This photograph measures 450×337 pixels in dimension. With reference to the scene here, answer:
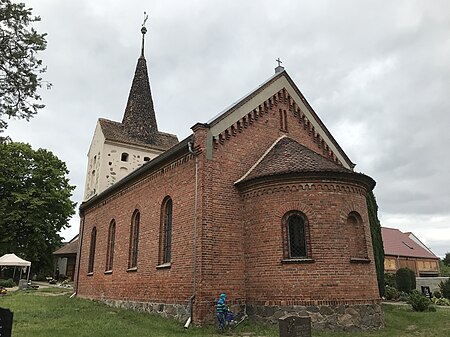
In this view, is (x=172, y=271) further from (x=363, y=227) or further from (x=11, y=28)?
(x=11, y=28)

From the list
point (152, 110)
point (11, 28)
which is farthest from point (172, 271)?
point (152, 110)

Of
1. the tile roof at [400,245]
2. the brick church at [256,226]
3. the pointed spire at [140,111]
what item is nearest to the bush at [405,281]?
the tile roof at [400,245]

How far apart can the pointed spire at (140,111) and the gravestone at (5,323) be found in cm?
2155

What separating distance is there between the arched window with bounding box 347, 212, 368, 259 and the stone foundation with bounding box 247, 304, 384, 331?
1.70m

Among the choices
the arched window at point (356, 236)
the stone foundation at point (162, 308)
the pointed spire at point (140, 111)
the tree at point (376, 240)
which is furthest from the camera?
the pointed spire at point (140, 111)

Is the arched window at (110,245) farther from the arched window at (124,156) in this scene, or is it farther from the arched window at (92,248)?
the arched window at (124,156)

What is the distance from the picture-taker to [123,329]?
37.8ft

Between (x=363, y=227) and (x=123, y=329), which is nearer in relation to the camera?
(x=123, y=329)

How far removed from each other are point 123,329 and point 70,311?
5584 mm

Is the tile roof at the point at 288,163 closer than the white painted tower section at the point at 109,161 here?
Yes

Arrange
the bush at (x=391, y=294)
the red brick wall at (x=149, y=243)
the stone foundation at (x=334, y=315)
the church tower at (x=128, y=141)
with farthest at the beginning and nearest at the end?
the bush at (x=391, y=294) → the church tower at (x=128, y=141) → the red brick wall at (x=149, y=243) → the stone foundation at (x=334, y=315)

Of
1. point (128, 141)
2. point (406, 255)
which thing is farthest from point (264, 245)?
point (406, 255)

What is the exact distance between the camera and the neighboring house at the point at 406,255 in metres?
39.2

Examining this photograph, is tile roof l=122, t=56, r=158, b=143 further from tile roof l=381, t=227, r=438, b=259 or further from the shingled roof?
tile roof l=381, t=227, r=438, b=259
